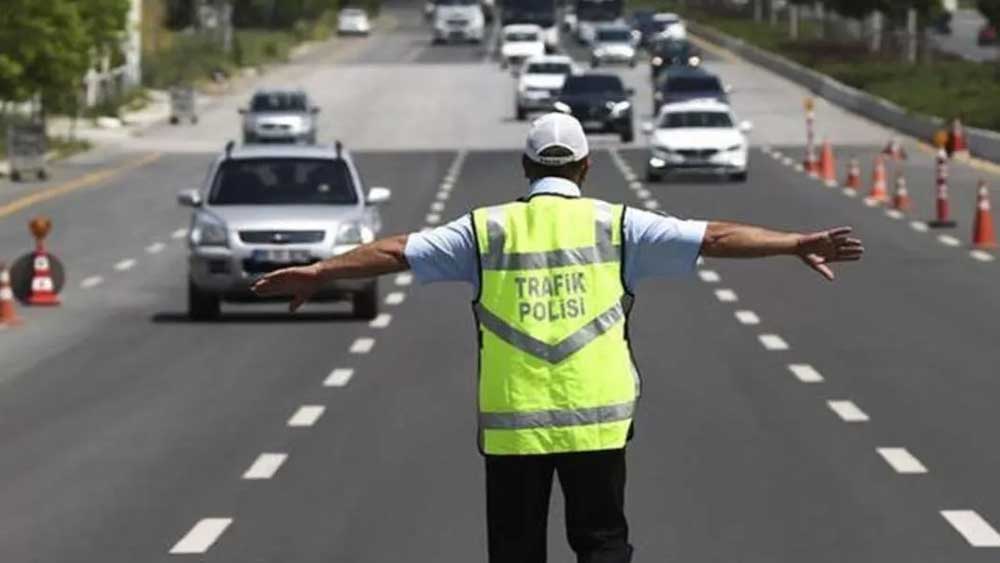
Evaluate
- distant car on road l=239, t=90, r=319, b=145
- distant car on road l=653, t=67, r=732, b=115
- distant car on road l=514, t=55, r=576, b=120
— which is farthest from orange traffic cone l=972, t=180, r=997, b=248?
distant car on road l=514, t=55, r=576, b=120

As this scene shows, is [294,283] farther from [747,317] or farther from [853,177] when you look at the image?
[853,177]

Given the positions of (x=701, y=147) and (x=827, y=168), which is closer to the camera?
(x=701, y=147)

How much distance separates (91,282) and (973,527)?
64.7 ft

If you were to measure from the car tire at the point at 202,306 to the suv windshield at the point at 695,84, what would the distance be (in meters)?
44.3

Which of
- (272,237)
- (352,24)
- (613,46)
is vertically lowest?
(352,24)

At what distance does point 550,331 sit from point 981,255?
28.0 meters

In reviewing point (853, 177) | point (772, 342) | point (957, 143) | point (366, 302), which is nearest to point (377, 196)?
point (366, 302)

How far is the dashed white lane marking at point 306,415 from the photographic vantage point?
19.1 m

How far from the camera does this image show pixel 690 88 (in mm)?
71375

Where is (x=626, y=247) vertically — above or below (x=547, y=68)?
above

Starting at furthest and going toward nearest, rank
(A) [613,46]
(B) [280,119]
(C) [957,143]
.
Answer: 1. (A) [613,46]
2. (B) [280,119]
3. (C) [957,143]

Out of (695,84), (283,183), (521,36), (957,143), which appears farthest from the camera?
(521,36)

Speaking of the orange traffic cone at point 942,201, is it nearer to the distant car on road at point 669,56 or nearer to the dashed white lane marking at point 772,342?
the dashed white lane marking at point 772,342

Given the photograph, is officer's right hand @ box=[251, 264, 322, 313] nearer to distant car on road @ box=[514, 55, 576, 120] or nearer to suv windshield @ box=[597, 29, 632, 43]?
distant car on road @ box=[514, 55, 576, 120]
